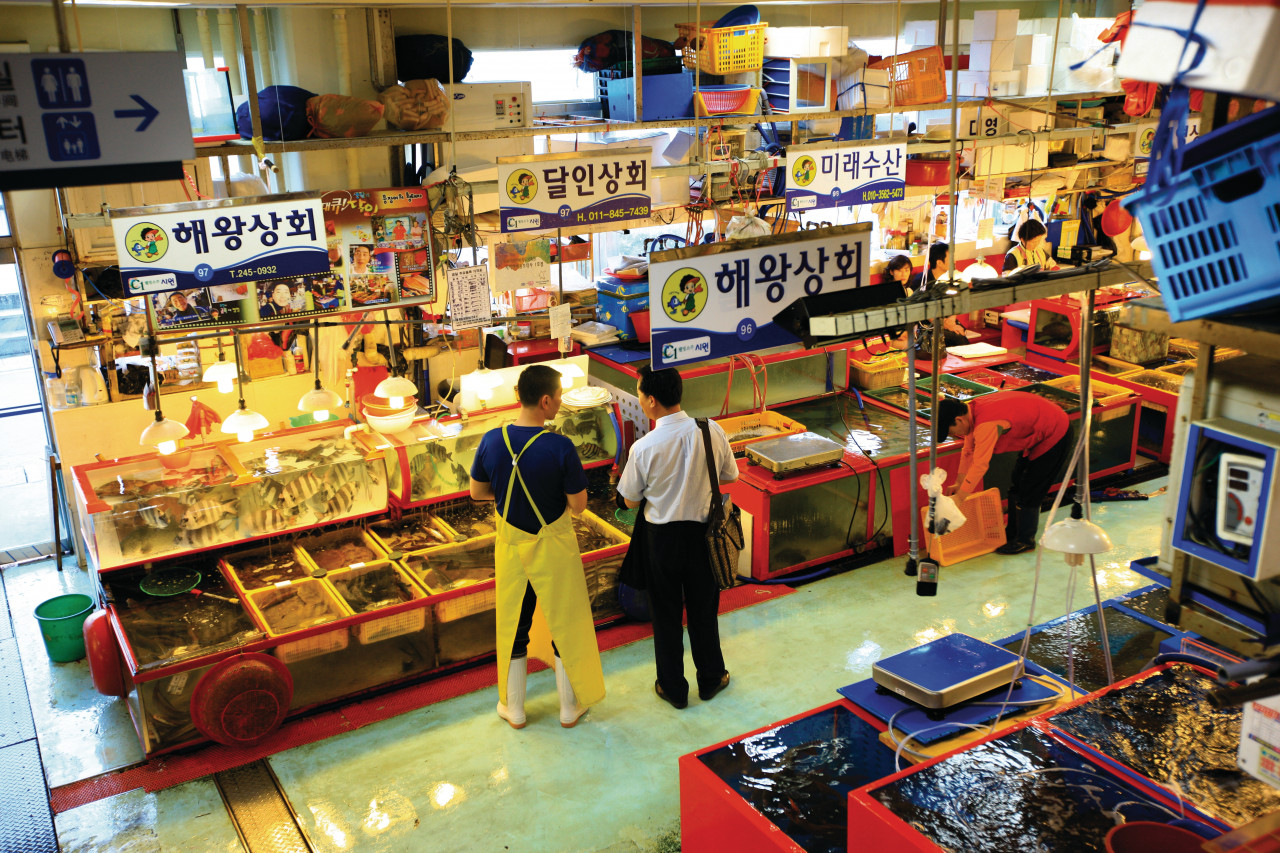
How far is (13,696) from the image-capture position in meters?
6.07

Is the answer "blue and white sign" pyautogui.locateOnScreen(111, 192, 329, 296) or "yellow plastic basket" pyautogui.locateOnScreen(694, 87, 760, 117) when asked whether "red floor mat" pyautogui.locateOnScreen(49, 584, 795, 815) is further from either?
"yellow plastic basket" pyautogui.locateOnScreen(694, 87, 760, 117)

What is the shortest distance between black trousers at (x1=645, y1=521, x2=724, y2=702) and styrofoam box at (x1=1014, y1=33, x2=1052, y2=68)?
6.90 meters

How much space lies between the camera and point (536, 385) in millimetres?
5039

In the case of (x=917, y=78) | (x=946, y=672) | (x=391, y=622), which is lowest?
(x=391, y=622)

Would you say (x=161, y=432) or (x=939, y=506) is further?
(x=161, y=432)

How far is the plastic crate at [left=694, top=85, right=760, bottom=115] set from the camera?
8305 mm

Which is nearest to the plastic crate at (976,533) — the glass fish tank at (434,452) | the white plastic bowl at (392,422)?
the glass fish tank at (434,452)

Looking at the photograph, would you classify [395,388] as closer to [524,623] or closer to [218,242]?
[218,242]

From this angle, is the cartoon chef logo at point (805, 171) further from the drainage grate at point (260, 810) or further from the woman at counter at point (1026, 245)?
the drainage grate at point (260, 810)

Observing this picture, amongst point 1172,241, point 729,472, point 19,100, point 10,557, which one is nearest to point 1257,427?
point 1172,241

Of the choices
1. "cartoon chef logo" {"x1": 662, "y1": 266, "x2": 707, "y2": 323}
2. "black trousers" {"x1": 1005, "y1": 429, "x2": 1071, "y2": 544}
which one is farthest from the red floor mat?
"black trousers" {"x1": 1005, "y1": 429, "x2": 1071, "y2": 544}

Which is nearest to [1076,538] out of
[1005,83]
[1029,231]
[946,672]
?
[946,672]

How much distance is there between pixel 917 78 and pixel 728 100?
61.4 inches

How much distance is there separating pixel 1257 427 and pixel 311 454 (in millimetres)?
5455
